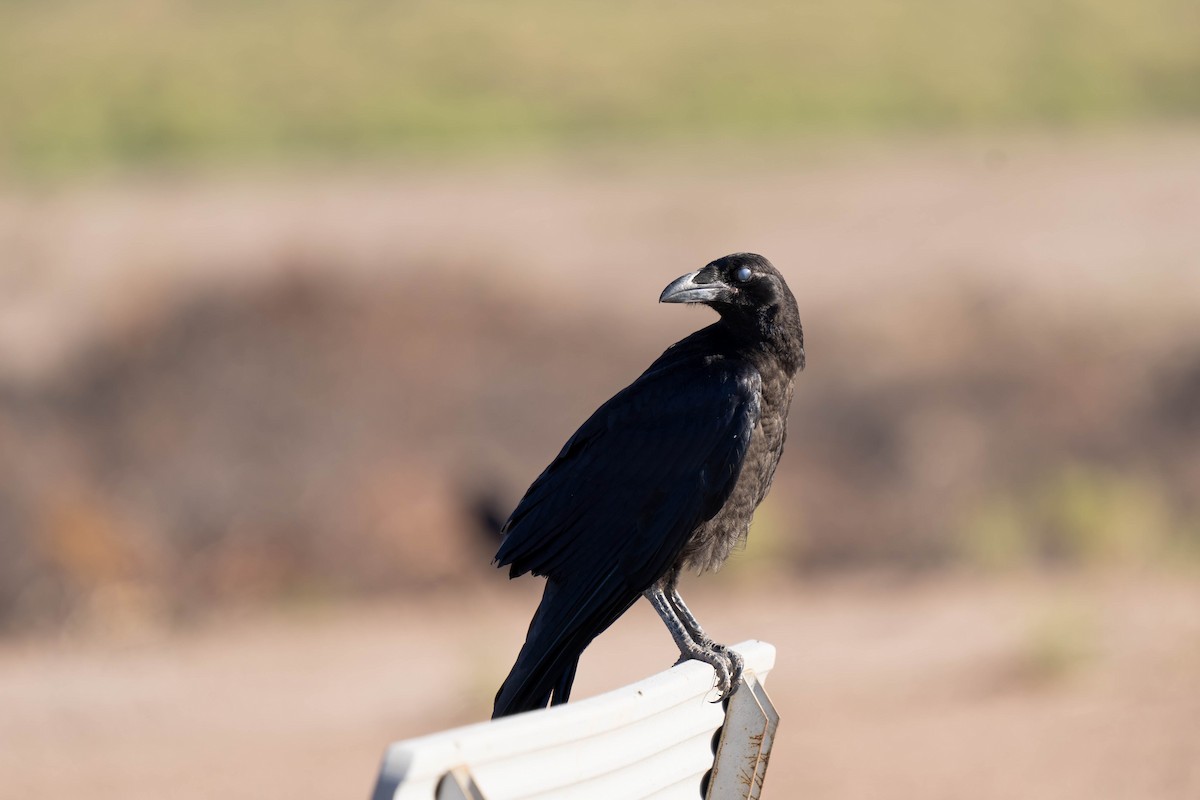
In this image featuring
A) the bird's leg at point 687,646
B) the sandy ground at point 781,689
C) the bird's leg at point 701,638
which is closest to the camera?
the bird's leg at point 701,638

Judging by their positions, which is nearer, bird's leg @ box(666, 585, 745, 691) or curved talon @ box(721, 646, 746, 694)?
curved talon @ box(721, 646, 746, 694)

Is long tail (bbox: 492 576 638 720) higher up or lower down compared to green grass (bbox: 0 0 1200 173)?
lower down

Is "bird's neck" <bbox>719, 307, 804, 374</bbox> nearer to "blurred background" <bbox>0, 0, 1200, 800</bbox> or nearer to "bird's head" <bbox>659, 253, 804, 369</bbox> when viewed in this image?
"bird's head" <bbox>659, 253, 804, 369</bbox>

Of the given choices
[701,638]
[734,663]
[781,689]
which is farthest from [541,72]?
[734,663]

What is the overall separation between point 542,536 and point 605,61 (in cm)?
3449

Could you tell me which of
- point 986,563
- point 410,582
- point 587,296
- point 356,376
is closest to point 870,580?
point 986,563

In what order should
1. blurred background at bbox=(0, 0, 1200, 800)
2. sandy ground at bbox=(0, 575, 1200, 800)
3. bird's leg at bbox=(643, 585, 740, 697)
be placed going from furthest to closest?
1. blurred background at bbox=(0, 0, 1200, 800)
2. sandy ground at bbox=(0, 575, 1200, 800)
3. bird's leg at bbox=(643, 585, 740, 697)

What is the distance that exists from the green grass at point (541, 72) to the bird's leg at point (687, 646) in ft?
87.9

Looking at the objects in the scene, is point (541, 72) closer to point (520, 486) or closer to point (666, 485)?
point (520, 486)

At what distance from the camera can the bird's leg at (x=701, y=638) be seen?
3780 millimetres

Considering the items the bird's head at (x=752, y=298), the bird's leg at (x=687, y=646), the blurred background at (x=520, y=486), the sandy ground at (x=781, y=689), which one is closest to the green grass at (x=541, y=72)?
the blurred background at (x=520, y=486)

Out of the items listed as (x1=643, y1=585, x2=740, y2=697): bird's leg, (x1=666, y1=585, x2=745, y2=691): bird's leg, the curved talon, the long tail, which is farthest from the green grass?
the curved talon

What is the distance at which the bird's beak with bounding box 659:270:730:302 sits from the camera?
4727 mm

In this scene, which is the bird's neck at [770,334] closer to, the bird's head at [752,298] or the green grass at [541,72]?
the bird's head at [752,298]
